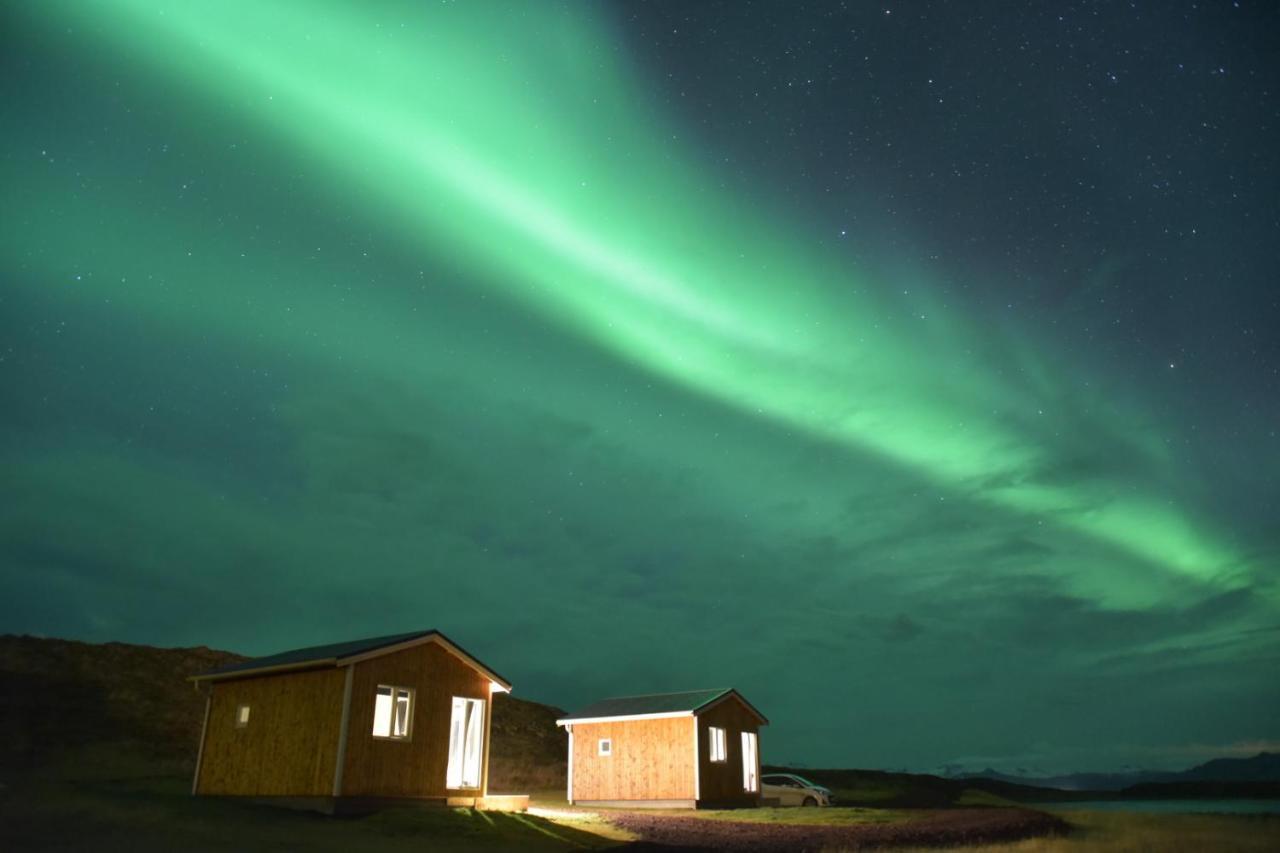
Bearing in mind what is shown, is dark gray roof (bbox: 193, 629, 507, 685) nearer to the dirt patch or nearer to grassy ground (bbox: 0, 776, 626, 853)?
grassy ground (bbox: 0, 776, 626, 853)

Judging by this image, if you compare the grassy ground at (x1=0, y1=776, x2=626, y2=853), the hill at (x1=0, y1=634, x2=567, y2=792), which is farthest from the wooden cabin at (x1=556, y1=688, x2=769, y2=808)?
the hill at (x1=0, y1=634, x2=567, y2=792)

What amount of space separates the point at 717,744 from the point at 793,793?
512 centimetres

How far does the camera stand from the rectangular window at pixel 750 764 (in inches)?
1352

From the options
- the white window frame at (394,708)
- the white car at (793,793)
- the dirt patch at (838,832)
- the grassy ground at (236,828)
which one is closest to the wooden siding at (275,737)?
the grassy ground at (236,828)

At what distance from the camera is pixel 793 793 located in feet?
115

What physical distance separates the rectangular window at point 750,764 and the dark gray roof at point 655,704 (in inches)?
47.0

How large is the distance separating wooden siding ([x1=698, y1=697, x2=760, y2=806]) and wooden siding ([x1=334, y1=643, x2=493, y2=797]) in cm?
979

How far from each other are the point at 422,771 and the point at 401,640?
11.5 ft

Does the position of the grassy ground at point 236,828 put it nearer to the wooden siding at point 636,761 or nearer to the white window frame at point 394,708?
the white window frame at point 394,708

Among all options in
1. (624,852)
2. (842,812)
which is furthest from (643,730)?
(624,852)

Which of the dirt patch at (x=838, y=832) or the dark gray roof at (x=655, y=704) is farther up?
the dark gray roof at (x=655, y=704)

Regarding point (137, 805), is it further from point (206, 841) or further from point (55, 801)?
point (206, 841)

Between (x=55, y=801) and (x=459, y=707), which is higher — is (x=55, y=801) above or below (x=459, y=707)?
below

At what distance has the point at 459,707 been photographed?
2648 centimetres
